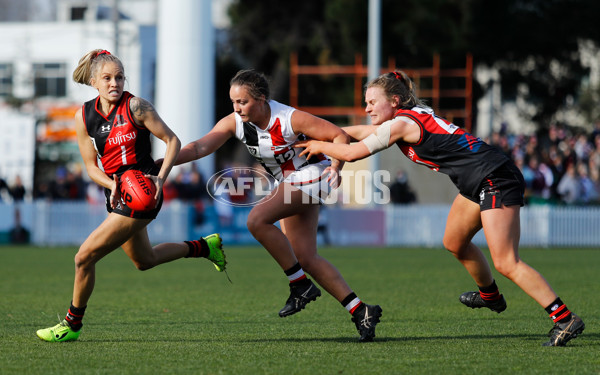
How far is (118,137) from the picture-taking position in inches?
251

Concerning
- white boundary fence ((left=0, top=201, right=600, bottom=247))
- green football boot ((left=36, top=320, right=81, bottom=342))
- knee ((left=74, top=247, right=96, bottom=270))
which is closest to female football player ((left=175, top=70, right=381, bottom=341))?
knee ((left=74, top=247, right=96, bottom=270))

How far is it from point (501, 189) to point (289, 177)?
153 centimetres

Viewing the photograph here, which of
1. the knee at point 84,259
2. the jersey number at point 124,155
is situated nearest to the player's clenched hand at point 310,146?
the jersey number at point 124,155

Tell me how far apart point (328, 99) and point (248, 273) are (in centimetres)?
2306

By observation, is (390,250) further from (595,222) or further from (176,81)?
(176,81)

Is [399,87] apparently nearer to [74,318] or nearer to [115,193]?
[115,193]

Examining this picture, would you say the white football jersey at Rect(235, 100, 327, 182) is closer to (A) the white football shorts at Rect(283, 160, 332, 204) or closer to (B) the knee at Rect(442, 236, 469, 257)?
(A) the white football shorts at Rect(283, 160, 332, 204)

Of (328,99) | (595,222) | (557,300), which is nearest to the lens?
(557,300)

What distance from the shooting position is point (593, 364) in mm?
5609

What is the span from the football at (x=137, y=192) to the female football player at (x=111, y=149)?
50 millimetres

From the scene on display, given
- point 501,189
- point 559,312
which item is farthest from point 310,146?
point 559,312

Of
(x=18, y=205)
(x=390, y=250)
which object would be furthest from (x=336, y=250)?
(x=18, y=205)

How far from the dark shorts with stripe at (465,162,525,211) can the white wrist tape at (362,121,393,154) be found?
0.74m

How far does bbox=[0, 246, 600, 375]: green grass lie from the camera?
5.61 m
